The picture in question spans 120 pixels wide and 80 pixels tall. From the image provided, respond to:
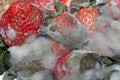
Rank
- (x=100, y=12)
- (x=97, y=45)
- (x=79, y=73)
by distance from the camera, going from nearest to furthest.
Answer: (x=79, y=73)
(x=97, y=45)
(x=100, y=12)

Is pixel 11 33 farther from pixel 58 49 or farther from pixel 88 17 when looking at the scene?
pixel 88 17

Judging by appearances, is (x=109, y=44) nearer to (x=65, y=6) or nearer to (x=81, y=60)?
(x=81, y=60)

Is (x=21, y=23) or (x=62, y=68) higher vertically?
(x=21, y=23)

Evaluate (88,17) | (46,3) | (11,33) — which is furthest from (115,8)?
(11,33)

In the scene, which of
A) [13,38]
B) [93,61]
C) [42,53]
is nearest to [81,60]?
[93,61]

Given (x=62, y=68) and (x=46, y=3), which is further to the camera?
(x=46, y=3)

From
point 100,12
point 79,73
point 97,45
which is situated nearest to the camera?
point 79,73

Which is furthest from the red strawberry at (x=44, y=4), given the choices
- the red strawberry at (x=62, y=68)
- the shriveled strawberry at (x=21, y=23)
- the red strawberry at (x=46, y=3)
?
the red strawberry at (x=62, y=68)
